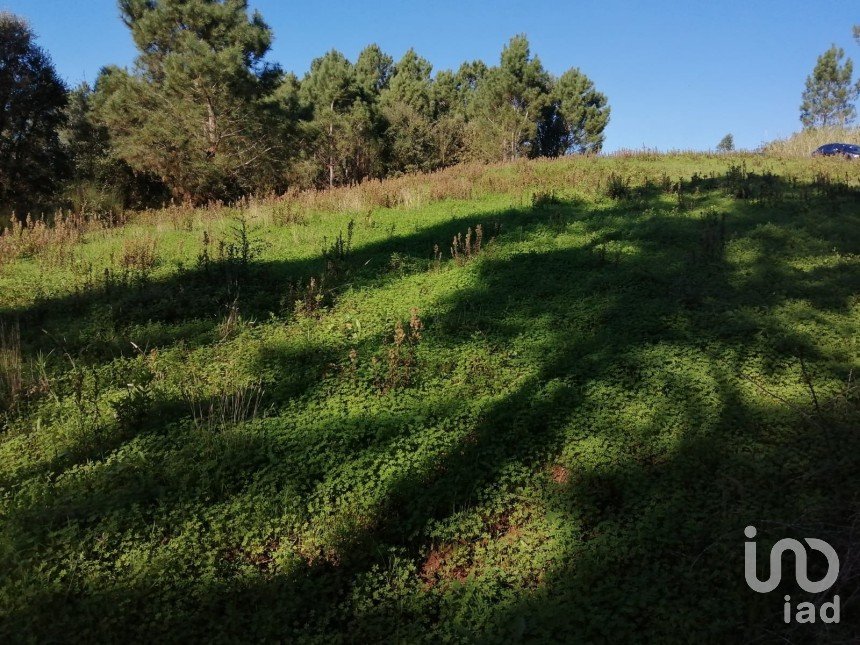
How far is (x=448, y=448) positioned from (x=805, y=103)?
7910cm

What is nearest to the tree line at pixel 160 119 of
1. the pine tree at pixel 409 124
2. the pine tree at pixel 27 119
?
the pine tree at pixel 27 119

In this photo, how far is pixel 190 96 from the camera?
20406 millimetres

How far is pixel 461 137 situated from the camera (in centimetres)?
4359

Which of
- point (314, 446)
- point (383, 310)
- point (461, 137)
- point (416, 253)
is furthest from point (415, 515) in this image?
point (461, 137)

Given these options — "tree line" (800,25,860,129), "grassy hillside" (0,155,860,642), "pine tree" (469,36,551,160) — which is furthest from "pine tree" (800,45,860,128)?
"grassy hillside" (0,155,860,642)

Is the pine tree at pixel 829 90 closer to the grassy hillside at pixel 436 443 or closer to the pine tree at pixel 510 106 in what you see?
the pine tree at pixel 510 106

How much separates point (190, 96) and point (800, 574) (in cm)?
2385

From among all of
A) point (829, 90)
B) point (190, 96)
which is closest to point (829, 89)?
point (829, 90)

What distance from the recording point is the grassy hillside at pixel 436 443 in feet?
10.5

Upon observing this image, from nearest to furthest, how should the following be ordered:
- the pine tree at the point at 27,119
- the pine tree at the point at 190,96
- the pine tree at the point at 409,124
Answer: the pine tree at the point at 27,119, the pine tree at the point at 190,96, the pine tree at the point at 409,124

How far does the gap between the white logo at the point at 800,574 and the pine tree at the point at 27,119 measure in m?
21.4

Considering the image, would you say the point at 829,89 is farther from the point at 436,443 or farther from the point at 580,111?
the point at 436,443

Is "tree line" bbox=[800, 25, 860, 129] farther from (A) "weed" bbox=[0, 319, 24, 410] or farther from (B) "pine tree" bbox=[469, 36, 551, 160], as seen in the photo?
(A) "weed" bbox=[0, 319, 24, 410]

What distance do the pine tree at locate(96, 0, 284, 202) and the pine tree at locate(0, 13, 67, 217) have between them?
2.64 metres
